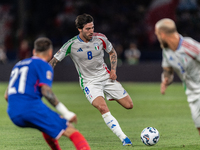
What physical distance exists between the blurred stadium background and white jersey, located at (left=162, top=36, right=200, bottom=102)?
16.7 m

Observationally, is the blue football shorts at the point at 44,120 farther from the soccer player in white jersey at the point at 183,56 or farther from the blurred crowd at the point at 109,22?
the blurred crowd at the point at 109,22

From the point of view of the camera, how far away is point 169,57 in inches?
222

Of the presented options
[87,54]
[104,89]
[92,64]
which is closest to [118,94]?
[104,89]

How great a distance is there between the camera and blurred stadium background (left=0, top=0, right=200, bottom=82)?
23969mm

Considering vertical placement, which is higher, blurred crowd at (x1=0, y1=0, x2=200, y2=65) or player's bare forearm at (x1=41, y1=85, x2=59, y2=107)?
player's bare forearm at (x1=41, y1=85, x2=59, y2=107)

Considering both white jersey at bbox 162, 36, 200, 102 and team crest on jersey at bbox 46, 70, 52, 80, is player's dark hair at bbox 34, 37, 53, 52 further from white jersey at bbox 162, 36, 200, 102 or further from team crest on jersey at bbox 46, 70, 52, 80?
white jersey at bbox 162, 36, 200, 102

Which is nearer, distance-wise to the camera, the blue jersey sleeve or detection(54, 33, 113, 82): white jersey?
the blue jersey sleeve

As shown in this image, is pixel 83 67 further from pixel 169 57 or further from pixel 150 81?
pixel 150 81

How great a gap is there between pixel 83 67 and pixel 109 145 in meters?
1.65

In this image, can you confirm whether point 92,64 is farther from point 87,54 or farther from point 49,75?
point 49,75

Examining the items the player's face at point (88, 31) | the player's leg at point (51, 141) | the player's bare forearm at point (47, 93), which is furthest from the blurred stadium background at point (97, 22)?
the player's bare forearm at point (47, 93)

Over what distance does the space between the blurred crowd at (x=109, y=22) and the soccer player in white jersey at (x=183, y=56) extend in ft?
57.1

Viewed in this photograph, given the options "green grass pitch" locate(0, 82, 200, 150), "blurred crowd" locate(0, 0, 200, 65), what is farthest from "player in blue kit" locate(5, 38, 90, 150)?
"blurred crowd" locate(0, 0, 200, 65)

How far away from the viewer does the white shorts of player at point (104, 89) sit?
305 inches
